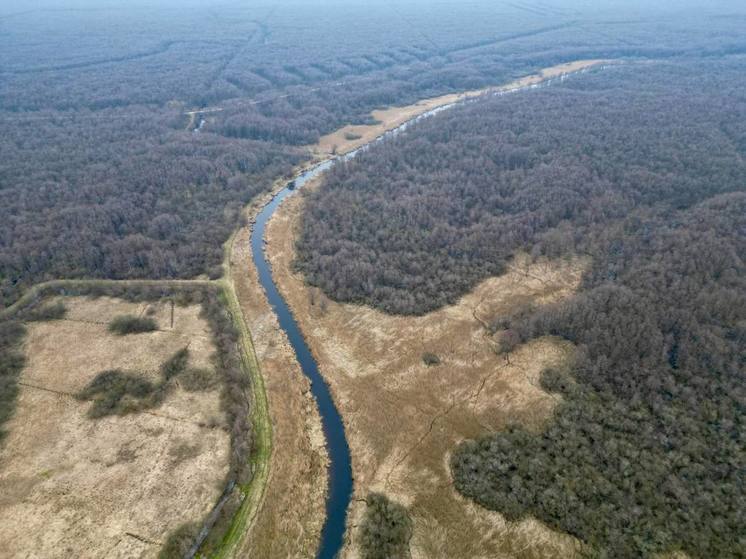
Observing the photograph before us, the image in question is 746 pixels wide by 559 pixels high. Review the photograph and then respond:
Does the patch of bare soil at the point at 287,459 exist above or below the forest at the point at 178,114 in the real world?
below

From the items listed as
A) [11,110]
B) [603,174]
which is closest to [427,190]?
[603,174]

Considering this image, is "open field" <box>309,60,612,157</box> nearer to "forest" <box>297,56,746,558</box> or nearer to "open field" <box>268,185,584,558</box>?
"forest" <box>297,56,746,558</box>

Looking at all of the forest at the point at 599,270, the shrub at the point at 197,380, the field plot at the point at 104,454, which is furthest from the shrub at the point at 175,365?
the forest at the point at 599,270

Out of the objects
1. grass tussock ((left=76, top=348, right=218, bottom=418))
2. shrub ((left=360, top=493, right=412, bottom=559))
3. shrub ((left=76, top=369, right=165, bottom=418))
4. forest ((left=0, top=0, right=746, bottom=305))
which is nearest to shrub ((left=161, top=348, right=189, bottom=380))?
grass tussock ((left=76, top=348, right=218, bottom=418))

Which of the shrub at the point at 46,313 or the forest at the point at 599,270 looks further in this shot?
the shrub at the point at 46,313

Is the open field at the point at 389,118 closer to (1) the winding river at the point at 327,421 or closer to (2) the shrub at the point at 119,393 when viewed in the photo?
(1) the winding river at the point at 327,421

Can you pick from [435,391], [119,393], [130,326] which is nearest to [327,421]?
[435,391]

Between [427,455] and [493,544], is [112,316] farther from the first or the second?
[493,544]

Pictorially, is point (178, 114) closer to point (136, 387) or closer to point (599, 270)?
point (136, 387)
